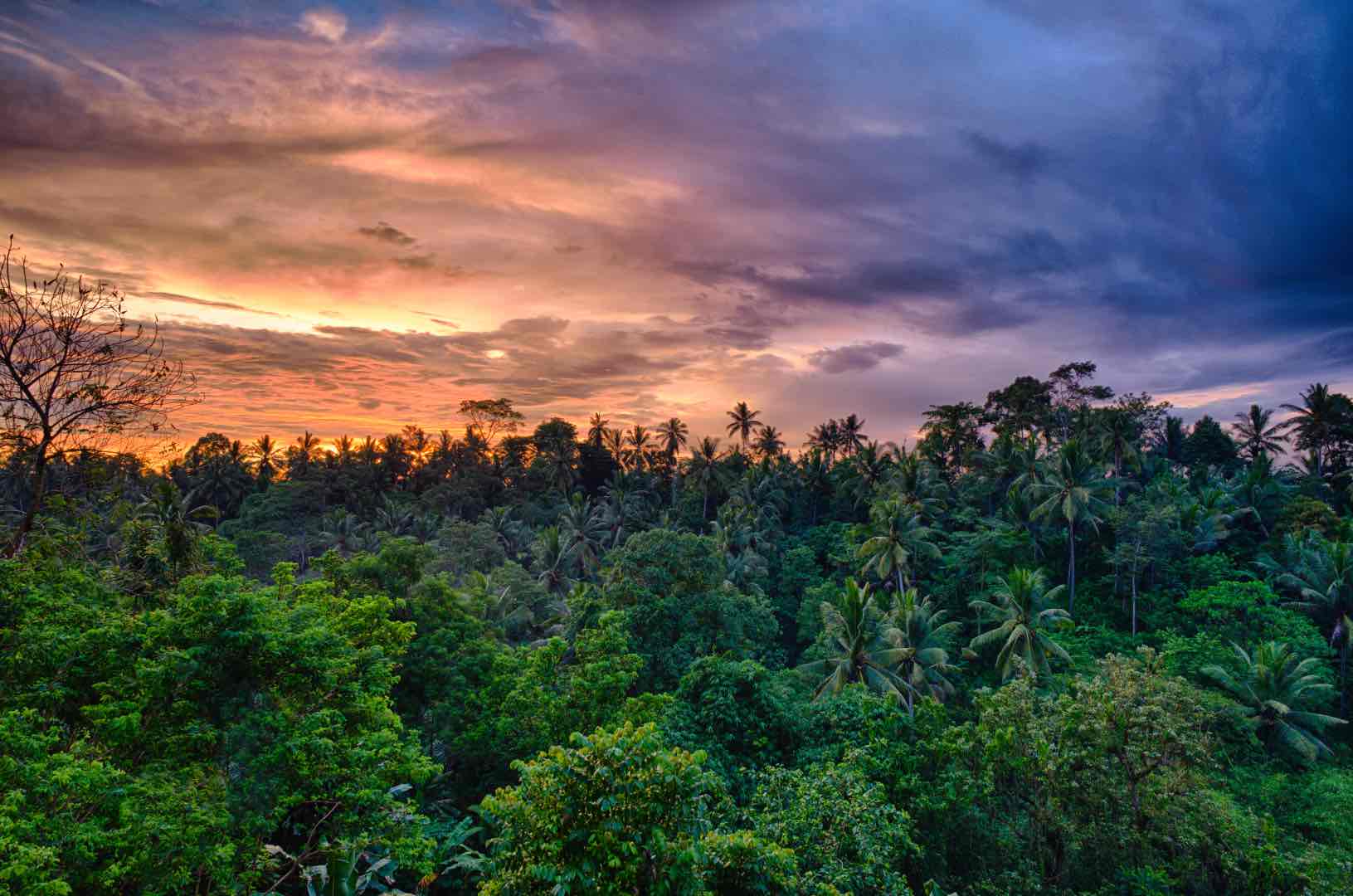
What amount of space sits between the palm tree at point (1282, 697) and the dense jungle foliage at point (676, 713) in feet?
0.48

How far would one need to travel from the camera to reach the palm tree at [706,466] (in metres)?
58.1

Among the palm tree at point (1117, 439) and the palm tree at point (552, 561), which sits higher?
the palm tree at point (1117, 439)

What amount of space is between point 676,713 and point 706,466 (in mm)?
41677

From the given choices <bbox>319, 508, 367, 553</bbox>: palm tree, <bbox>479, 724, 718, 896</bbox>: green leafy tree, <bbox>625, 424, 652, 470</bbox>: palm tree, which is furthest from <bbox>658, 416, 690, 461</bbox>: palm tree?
<bbox>479, 724, 718, 896</bbox>: green leafy tree

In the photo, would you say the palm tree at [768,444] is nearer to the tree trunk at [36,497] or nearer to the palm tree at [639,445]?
the palm tree at [639,445]

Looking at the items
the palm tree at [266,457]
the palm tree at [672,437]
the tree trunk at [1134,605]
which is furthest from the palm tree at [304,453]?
the tree trunk at [1134,605]

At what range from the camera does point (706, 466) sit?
58219 millimetres

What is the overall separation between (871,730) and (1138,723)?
6.15 m

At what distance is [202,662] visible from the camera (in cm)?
983

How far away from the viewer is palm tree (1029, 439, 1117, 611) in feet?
120

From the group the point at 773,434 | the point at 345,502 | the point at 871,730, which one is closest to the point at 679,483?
the point at 773,434

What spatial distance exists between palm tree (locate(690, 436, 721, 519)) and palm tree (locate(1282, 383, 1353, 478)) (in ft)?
145

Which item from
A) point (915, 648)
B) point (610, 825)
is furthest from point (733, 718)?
point (915, 648)

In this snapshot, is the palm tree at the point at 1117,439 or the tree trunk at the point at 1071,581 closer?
the tree trunk at the point at 1071,581
